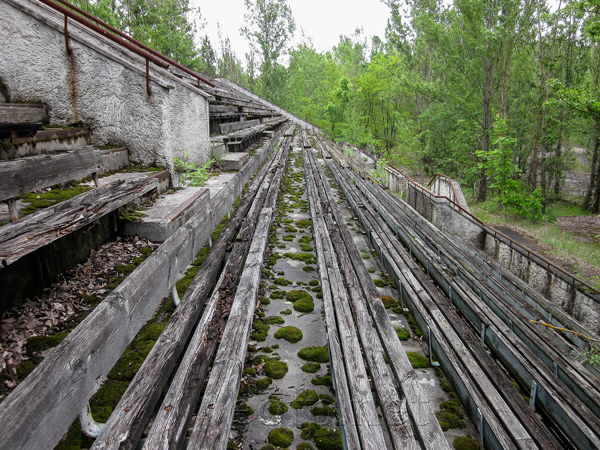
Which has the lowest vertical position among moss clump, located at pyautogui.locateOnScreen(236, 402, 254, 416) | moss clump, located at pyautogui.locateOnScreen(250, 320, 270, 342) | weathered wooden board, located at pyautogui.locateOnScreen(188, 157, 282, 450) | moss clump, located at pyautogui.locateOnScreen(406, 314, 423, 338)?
moss clump, located at pyautogui.locateOnScreen(236, 402, 254, 416)

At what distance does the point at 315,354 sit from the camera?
246 centimetres

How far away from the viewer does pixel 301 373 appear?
2297 mm

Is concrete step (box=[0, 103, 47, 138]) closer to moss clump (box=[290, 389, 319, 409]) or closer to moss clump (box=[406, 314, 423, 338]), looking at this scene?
moss clump (box=[290, 389, 319, 409])

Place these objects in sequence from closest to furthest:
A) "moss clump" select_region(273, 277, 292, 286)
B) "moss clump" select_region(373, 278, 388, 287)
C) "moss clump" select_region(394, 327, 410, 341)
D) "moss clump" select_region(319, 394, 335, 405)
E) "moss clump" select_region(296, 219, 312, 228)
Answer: "moss clump" select_region(319, 394, 335, 405), "moss clump" select_region(394, 327, 410, 341), "moss clump" select_region(273, 277, 292, 286), "moss clump" select_region(373, 278, 388, 287), "moss clump" select_region(296, 219, 312, 228)

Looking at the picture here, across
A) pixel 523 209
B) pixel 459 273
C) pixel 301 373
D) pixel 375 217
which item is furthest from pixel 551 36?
pixel 301 373

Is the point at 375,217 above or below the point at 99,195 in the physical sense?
below

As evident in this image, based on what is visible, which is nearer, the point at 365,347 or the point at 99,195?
the point at 365,347

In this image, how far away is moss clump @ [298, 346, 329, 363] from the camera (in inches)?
95.8

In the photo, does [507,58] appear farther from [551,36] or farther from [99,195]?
[99,195]

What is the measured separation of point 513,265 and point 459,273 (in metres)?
6.83

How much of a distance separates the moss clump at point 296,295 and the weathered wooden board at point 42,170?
2100 mm

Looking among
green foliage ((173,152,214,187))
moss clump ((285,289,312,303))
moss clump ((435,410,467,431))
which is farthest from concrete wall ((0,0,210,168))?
moss clump ((435,410,467,431))

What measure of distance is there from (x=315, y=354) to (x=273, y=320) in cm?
52

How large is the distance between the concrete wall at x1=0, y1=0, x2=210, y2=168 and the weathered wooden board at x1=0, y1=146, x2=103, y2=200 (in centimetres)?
172
